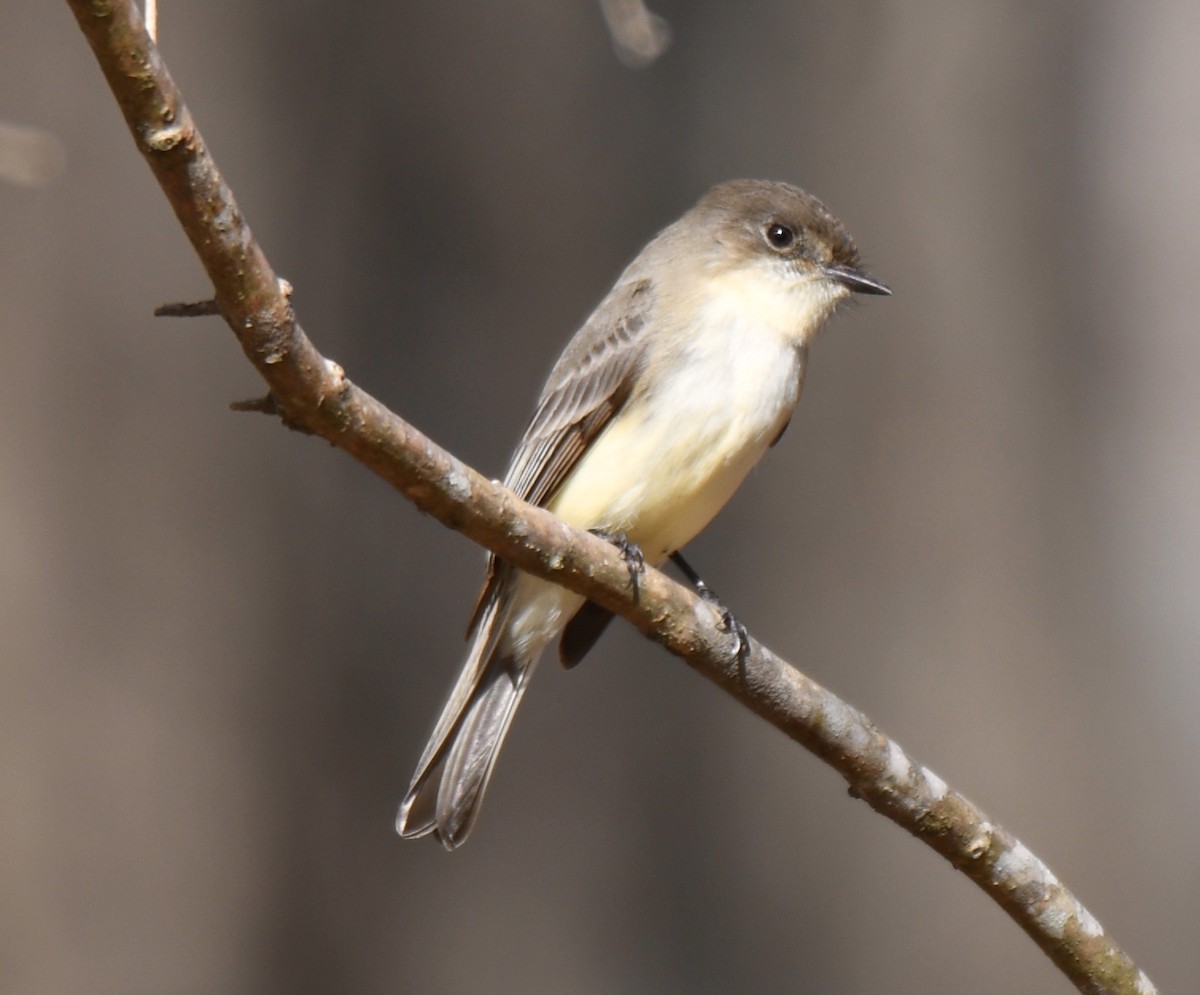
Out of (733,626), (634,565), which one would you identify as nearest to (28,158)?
(634,565)

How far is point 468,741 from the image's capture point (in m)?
3.36

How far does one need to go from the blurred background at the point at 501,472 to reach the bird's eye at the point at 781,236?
26cm

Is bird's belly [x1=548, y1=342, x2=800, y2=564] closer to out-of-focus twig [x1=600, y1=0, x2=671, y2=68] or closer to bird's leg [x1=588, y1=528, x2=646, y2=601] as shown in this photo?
bird's leg [x1=588, y1=528, x2=646, y2=601]

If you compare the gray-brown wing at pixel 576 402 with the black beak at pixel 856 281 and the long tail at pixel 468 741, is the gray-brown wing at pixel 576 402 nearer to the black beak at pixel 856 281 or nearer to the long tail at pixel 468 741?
the long tail at pixel 468 741

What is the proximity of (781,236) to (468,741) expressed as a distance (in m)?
1.40

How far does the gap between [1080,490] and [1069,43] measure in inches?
61.8

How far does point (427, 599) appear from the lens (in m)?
4.23

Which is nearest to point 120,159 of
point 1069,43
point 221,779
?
point 221,779

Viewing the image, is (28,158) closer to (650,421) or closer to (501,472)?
(650,421)

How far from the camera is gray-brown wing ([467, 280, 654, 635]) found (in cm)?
336

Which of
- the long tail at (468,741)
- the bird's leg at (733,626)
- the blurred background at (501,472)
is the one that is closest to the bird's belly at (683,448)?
the bird's leg at (733,626)

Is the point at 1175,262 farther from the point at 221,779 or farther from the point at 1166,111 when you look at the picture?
the point at 221,779

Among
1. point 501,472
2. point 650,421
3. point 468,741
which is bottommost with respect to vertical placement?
point 468,741

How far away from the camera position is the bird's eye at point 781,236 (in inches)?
144
